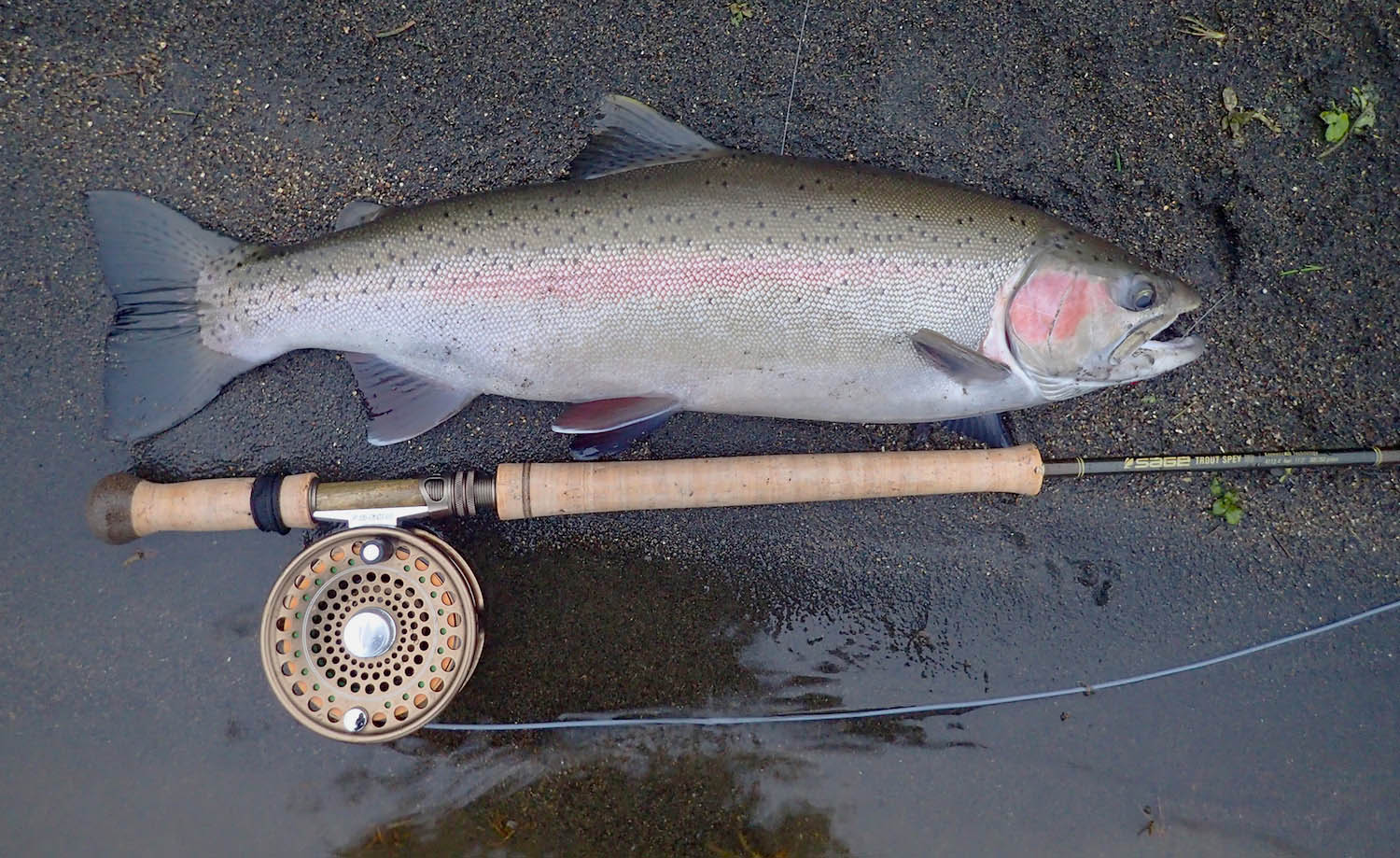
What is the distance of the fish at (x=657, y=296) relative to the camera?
1.79m

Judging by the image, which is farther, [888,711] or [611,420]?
[888,711]

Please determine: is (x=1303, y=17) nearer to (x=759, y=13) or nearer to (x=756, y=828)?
(x=759, y=13)

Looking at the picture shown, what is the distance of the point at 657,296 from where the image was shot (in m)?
1.79

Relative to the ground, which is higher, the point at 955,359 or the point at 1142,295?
the point at 1142,295

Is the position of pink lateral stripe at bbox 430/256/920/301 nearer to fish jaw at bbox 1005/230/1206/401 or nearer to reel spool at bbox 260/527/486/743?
fish jaw at bbox 1005/230/1206/401

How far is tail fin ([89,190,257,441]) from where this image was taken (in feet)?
6.30

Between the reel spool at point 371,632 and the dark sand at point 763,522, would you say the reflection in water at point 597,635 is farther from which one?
the reel spool at point 371,632

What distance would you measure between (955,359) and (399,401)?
57.8 inches

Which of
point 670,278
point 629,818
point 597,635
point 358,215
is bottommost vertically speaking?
point 629,818

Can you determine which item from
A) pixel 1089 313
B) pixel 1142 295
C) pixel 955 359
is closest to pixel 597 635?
pixel 955 359

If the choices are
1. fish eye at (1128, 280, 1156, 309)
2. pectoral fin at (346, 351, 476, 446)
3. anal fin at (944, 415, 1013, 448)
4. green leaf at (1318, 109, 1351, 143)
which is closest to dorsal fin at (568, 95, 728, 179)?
pectoral fin at (346, 351, 476, 446)

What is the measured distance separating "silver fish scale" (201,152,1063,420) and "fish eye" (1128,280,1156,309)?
0.29 m

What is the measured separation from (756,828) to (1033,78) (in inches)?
94.0

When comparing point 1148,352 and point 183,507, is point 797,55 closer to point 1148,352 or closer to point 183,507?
point 1148,352
